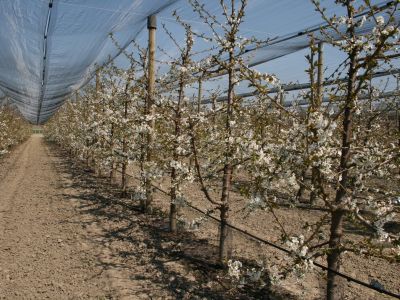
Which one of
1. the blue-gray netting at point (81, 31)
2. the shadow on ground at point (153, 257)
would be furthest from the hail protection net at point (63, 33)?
the shadow on ground at point (153, 257)

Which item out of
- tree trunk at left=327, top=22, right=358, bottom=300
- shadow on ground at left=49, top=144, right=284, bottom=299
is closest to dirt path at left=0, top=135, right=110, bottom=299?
shadow on ground at left=49, top=144, right=284, bottom=299

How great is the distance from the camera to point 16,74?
505 inches

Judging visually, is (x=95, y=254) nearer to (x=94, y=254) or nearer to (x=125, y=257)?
(x=94, y=254)

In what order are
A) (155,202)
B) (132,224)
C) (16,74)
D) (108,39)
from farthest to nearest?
(16,74)
(155,202)
(108,39)
(132,224)

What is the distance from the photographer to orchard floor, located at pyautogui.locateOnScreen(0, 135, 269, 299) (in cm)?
486

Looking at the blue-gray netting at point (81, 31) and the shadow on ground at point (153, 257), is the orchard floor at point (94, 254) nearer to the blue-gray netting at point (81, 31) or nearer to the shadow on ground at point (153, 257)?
the shadow on ground at point (153, 257)

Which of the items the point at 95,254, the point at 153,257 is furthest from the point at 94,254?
the point at 153,257

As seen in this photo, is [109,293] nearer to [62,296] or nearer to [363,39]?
[62,296]

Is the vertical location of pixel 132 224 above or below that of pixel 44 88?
below

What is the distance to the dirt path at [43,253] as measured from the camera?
483 centimetres

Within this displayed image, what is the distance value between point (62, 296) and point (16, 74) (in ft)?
33.6

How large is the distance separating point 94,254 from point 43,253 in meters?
0.78

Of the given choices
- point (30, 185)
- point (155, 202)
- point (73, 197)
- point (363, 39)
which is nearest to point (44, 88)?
point (30, 185)

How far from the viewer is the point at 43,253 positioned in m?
5.97
